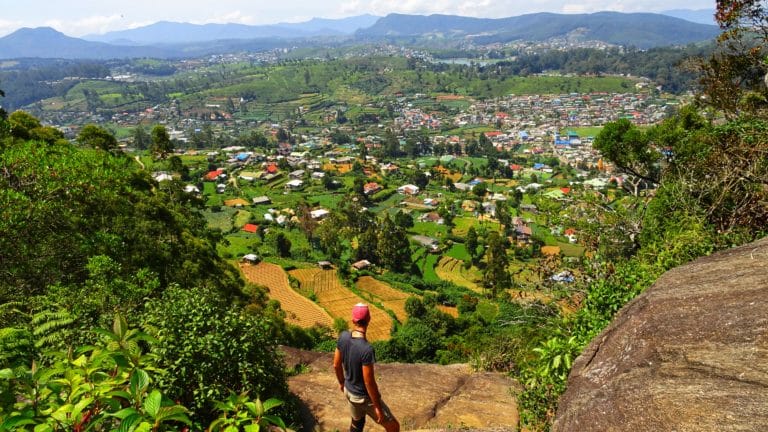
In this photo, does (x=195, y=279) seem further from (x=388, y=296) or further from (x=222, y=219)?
(x=222, y=219)

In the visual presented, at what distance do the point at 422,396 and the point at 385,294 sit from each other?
26689mm

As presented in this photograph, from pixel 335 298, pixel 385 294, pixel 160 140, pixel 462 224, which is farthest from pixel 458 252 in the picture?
pixel 160 140

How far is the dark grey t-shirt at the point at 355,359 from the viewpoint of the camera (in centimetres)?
429

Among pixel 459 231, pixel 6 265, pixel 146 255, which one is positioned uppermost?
pixel 6 265

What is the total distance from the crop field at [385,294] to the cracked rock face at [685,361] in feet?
81.6

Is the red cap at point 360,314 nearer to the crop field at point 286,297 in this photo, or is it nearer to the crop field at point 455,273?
the crop field at point 286,297

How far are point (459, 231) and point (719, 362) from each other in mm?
51449

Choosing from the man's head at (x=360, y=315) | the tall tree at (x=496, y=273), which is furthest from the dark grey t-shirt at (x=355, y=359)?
the tall tree at (x=496, y=273)

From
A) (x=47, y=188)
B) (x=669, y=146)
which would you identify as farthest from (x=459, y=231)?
(x=47, y=188)

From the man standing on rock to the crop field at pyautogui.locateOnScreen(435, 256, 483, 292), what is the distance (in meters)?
36.2

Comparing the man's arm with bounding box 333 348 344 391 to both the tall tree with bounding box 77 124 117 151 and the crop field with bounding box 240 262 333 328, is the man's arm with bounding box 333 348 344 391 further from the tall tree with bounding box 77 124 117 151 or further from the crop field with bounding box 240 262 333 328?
the crop field with bounding box 240 262 333 328

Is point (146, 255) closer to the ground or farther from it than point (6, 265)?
closer to the ground

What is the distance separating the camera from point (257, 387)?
5.01 metres

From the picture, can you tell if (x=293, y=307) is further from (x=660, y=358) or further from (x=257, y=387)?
(x=660, y=358)
